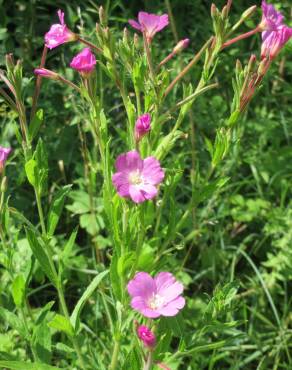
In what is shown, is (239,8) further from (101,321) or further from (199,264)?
(101,321)

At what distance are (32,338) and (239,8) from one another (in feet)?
5.84

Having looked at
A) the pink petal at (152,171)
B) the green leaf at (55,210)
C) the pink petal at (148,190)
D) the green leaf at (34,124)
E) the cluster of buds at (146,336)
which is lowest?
the cluster of buds at (146,336)

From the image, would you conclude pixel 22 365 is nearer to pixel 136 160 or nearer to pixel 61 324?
pixel 61 324

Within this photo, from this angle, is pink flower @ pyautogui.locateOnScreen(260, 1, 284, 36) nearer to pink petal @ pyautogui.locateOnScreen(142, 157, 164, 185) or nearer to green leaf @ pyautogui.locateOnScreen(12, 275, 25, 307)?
pink petal @ pyautogui.locateOnScreen(142, 157, 164, 185)

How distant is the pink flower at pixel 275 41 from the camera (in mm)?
1329

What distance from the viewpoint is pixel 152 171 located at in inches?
47.9

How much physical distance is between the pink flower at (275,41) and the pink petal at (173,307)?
570 mm

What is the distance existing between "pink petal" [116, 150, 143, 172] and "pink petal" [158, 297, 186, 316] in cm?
29

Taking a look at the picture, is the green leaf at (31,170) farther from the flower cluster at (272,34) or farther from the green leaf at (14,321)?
the flower cluster at (272,34)

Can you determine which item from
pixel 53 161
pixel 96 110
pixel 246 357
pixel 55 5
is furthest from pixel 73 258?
pixel 55 5

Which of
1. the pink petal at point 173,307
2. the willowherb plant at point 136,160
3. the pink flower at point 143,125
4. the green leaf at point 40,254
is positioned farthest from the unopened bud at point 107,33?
the pink petal at point 173,307

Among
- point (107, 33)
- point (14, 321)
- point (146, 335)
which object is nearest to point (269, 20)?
point (107, 33)

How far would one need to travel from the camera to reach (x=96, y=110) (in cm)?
131

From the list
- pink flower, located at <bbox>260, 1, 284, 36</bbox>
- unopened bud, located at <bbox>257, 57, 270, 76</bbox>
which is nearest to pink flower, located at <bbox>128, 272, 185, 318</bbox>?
unopened bud, located at <bbox>257, 57, 270, 76</bbox>
